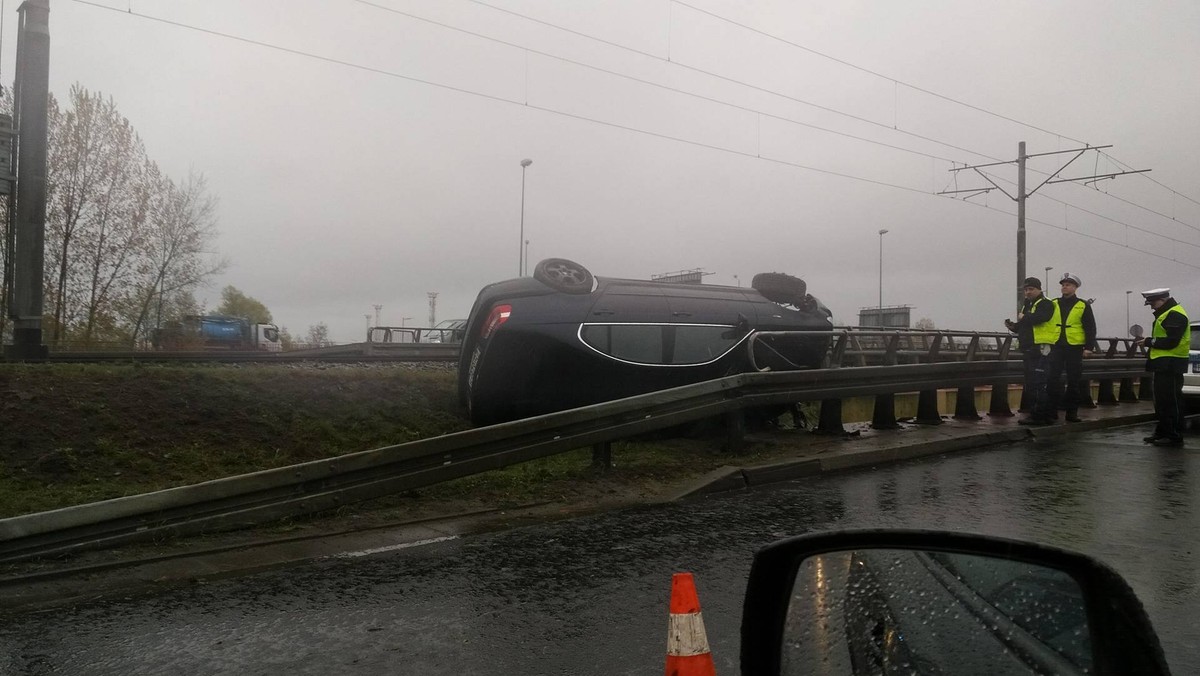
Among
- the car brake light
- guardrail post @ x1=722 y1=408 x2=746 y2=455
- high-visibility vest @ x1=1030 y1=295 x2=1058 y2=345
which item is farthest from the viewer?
high-visibility vest @ x1=1030 y1=295 x2=1058 y2=345

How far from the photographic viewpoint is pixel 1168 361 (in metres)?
10.6

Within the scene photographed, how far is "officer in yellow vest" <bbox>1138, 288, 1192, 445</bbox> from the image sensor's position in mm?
10383

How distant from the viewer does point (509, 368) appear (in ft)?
29.6

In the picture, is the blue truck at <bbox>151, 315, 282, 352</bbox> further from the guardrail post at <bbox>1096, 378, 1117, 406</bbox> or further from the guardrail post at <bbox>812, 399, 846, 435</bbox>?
the guardrail post at <bbox>1096, 378, 1117, 406</bbox>

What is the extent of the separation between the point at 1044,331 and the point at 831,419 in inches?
140

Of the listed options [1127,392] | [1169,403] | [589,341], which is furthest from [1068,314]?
[589,341]

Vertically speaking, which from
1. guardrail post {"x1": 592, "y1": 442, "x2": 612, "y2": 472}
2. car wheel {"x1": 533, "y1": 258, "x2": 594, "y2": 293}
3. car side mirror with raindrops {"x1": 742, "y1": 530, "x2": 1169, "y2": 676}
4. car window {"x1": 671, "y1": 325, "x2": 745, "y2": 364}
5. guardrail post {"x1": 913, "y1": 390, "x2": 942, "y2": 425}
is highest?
car wheel {"x1": 533, "y1": 258, "x2": 594, "y2": 293}

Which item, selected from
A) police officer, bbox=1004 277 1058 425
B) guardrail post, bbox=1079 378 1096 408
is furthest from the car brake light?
guardrail post, bbox=1079 378 1096 408

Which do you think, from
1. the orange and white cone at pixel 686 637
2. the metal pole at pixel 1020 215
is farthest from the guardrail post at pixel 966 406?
the metal pole at pixel 1020 215

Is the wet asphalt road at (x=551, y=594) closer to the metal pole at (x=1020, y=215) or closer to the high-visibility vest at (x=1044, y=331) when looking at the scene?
the high-visibility vest at (x=1044, y=331)

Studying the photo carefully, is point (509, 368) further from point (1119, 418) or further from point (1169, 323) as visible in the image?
point (1119, 418)

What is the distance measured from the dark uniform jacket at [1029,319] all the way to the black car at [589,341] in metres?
3.44

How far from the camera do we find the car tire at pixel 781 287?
37.2 ft

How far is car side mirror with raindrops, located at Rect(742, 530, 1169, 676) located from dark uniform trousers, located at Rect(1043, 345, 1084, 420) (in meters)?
10.6
